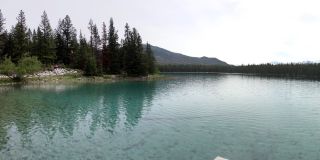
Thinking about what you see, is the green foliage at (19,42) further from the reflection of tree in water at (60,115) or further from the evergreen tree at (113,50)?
the reflection of tree in water at (60,115)

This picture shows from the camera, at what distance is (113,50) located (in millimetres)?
136125

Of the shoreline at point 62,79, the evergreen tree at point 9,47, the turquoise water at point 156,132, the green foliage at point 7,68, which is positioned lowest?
the turquoise water at point 156,132

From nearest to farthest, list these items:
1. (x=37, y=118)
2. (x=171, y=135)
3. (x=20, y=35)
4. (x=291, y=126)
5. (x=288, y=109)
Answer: (x=171, y=135) → (x=291, y=126) → (x=37, y=118) → (x=288, y=109) → (x=20, y=35)

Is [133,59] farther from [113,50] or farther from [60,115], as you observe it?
[60,115]

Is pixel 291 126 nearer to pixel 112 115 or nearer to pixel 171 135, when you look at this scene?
pixel 171 135

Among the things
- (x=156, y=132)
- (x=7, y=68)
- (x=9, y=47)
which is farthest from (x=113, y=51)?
(x=156, y=132)

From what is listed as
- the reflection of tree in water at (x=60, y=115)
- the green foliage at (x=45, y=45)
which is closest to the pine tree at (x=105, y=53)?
the green foliage at (x=45, y=45)

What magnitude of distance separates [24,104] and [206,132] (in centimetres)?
3451

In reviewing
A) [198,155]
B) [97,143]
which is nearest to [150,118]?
[97,143]

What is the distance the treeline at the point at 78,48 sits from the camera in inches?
4412

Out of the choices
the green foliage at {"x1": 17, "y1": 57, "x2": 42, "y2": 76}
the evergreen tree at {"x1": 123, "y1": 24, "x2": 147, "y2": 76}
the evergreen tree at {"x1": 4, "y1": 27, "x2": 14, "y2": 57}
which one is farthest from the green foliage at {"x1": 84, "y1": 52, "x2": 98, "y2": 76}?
the evergreen tree at {"x1": 4, "y1": 27, "x2": 14, "y2": 57}

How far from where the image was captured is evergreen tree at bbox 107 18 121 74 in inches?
5237

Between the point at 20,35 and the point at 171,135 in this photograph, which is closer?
the point at 171,135

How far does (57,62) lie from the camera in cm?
12975
